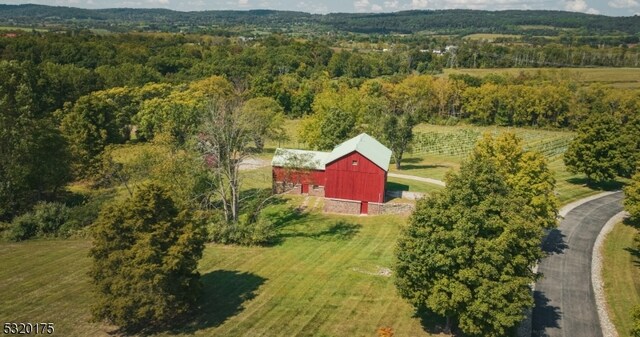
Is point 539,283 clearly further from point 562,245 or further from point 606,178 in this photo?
point 606,178

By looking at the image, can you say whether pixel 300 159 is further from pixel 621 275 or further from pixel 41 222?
pixel 621 275

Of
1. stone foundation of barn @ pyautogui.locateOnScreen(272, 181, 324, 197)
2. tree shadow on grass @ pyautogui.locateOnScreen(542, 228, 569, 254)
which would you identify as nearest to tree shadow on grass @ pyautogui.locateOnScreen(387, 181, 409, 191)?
stone foundation of barn @ pyautogui.locateOnScreen(272, 181, 324, 197)

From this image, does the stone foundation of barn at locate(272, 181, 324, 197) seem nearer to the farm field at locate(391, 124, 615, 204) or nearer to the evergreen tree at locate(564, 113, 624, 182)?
the farm field at locate(391, 124, 615, 204)

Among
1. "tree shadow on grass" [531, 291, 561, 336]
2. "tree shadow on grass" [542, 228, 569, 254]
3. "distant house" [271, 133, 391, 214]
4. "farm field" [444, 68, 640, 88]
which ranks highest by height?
"farm field" [444, 68, 640, 88]

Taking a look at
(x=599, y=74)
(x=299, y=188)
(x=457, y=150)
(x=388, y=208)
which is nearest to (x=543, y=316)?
(x=388, y=208)

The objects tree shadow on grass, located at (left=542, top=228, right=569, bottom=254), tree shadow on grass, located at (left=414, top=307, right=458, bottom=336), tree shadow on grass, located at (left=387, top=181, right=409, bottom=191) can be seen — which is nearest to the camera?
tree shadow on grass, located at (left=414, top=307, right=458, bottom=336)

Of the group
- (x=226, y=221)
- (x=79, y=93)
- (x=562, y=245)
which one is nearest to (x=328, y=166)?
(x=226, y=221)
